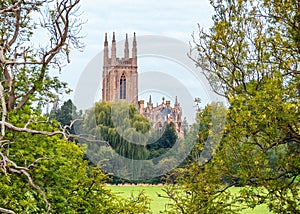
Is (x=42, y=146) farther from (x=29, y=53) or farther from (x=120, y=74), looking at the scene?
(x=120, y=74)

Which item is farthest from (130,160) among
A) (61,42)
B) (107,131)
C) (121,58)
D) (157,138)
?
(121,58)

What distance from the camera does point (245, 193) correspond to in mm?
11859

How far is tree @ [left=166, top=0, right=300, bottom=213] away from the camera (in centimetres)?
1134

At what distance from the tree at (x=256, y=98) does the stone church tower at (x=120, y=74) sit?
115 m

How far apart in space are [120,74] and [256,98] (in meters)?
123

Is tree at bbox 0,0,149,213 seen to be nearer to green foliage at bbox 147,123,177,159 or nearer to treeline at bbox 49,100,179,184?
treeline at bbox 49,100,179,184

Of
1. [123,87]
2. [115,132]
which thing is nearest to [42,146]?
[115,132]

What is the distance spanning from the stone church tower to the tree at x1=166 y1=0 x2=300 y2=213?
115289 millimetres

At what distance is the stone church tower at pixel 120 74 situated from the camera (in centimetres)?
12988

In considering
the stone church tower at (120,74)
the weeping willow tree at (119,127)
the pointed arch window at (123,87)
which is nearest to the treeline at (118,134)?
the weeping willow tree at (119,127)

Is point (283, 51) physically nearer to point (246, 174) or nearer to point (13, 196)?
point (246, 174)

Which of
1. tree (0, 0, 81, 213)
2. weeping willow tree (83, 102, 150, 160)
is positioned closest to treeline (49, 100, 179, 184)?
weeping willow tree (83, 102, 150, 160)

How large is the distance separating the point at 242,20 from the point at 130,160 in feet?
152

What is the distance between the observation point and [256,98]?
11320 mm
